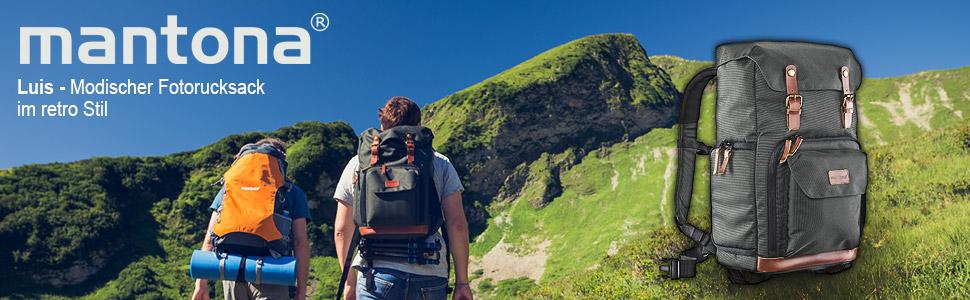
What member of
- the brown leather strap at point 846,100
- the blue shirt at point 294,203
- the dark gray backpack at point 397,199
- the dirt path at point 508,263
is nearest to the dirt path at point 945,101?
the dirt path at point 508,263

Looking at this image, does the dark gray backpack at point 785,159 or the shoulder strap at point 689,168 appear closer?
the dark gray backpack at point 785,159

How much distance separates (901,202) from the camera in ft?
31.8

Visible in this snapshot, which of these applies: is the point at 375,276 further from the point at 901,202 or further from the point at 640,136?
the point at 640,136

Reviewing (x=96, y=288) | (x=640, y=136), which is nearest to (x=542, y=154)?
(x=640, y=136)

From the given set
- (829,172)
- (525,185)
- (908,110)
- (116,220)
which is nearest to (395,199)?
(829,172)

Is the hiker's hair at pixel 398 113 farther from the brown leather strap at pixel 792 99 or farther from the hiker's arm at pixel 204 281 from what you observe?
the brown leather strap at pixel 792 99

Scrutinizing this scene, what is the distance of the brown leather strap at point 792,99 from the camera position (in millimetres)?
5117

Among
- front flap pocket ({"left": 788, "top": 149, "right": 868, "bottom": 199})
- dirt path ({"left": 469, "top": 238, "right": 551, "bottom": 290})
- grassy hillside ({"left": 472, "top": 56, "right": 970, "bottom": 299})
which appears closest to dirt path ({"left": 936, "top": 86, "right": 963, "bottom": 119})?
dirt path ({"left": 469, "top": 238, "right": 551, "bottom": 290})

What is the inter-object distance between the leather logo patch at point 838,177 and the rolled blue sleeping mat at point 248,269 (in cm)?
467

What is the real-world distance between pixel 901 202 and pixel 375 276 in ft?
26.9

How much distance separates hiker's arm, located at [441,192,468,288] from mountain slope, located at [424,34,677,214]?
11695 cm

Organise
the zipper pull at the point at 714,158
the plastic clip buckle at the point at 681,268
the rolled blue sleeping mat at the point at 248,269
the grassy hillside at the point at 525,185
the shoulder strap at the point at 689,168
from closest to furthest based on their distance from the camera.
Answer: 1. the zipper pull at the point at 714,158
2. the shoulder strap at the point at 689,168
3. the plastic clip buckle at the point at 681,268
4. the rolled blue sleeping mat at the point at 248,269
5. the grassy hillside at the point at 525,185

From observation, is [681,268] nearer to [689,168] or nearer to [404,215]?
[689,168]

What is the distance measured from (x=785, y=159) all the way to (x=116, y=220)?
96.8 metres
